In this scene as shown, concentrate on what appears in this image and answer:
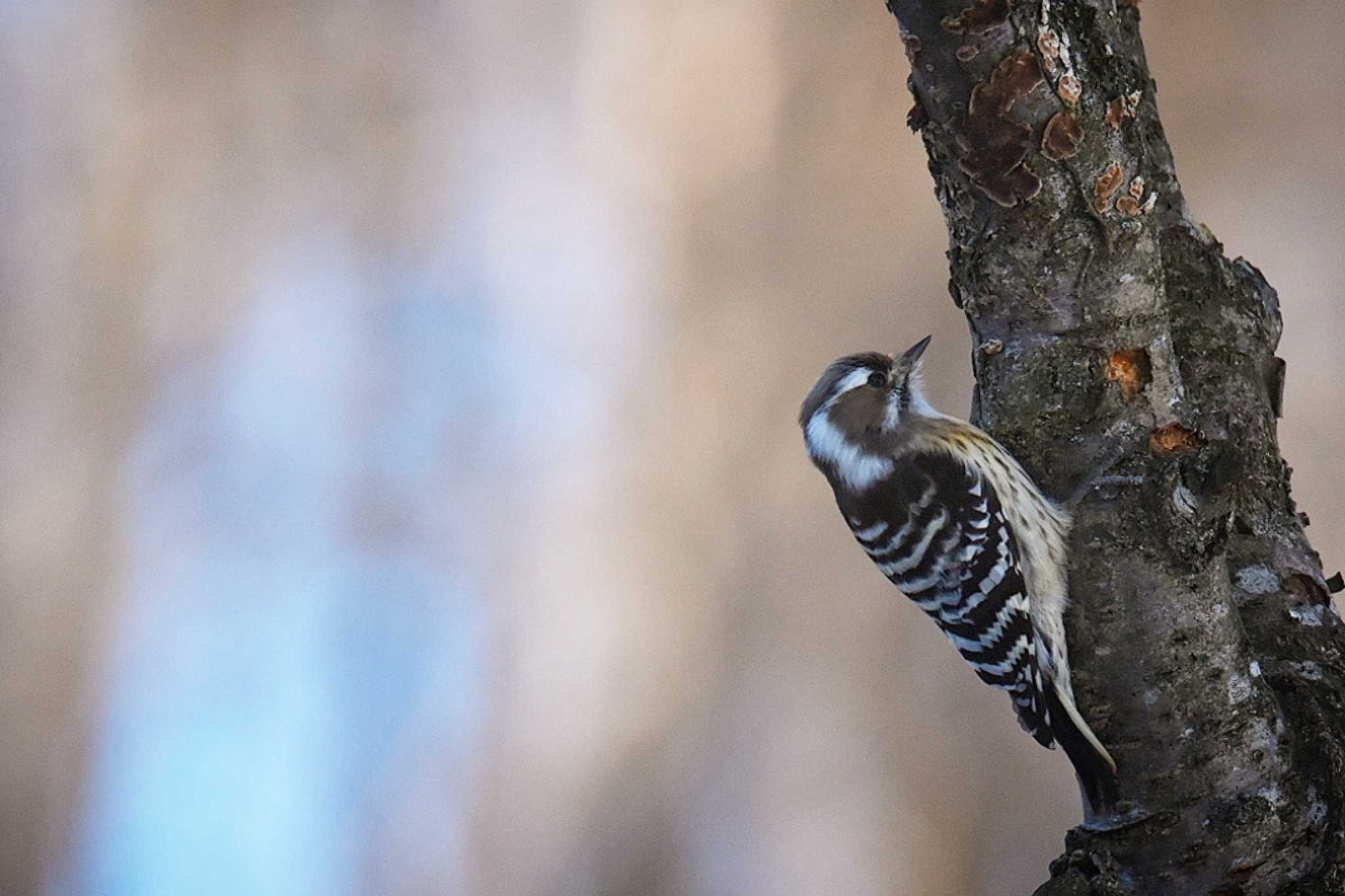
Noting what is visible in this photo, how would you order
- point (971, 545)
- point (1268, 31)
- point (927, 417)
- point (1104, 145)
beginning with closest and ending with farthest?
point (1104, 145), point (971, 545), point (927, 417), point (1268, 31)

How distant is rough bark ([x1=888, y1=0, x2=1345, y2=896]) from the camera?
105 centimetres

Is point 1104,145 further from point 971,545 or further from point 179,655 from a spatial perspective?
point 179,655

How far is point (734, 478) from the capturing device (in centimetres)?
250

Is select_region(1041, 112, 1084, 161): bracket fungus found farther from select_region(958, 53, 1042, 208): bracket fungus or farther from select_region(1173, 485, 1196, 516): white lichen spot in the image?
select_region(1173, 485, 1196, 516): white lichen spot

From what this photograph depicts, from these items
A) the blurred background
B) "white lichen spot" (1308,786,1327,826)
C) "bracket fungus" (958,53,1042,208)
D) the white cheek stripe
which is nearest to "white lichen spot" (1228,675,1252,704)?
"white lichen spot" (1308,786,1327,826)

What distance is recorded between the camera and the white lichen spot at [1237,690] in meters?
1.12

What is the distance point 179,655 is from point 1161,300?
2.10 m

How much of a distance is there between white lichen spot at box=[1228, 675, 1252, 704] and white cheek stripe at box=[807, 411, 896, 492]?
64 cm

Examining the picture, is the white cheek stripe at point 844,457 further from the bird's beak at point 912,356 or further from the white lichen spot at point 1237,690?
the white lichen spot at point 1237,690

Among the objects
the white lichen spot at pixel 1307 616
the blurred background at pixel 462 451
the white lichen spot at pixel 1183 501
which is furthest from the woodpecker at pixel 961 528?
the blurred background at pixel 462 451

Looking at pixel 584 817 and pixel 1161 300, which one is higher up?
pixel 1161 300

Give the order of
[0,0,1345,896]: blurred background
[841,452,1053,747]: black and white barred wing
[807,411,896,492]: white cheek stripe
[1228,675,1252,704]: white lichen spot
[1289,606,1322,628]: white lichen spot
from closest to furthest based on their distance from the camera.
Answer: [1228,675,1252,704]: white lichen spot → [1289,606,1322,628]: white lichen spot → [841,452,1053,747]: black and white barred wing → [807,411,896,492]: white cheek stripe → [0,0,1345,896]: blurred background

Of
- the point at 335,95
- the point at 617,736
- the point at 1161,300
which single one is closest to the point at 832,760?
the point at 617,736

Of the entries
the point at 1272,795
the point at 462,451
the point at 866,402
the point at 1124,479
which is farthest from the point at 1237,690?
the point at 462,451
